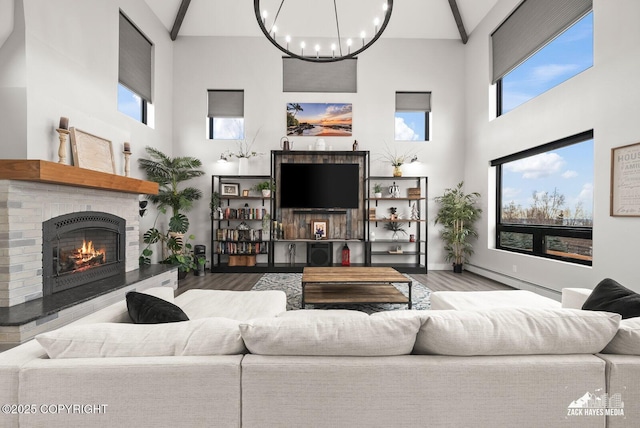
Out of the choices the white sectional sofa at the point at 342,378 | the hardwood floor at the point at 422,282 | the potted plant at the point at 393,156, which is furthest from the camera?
the potted plant at the point at 393,156

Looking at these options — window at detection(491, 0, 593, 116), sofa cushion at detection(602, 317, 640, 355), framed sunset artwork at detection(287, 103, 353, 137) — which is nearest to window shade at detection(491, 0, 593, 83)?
window at detection(491, 0, 593, 116)

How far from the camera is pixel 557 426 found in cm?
112

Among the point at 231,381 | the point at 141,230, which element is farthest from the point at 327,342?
the point at 141,230

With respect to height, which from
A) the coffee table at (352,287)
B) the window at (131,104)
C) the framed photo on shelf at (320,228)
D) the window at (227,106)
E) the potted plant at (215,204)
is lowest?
the coffee table at (352,287)

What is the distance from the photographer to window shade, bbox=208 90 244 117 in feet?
20.5

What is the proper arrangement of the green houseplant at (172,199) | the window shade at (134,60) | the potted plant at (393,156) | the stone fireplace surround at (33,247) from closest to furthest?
the stone fireplace surround at (33,247)
the window shade at (134,60)
the green houseplant at (172,199)
the potted plant at (393,156)

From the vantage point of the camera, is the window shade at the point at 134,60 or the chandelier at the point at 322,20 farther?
the chandelier at the point at 322,20

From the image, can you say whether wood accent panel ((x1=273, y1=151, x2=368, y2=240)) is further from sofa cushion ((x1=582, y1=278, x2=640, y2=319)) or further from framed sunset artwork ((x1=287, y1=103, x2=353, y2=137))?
sofa cushion ((x1=582, y1=278, x2=640, y2=319))

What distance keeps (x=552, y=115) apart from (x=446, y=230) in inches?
106

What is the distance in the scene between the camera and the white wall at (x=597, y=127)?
10.2 ft

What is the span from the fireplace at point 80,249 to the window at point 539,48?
5.94 m

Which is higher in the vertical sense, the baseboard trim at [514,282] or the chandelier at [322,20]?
the chandelier at [322,20]

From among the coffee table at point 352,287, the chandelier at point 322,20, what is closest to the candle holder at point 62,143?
the coffee table at point 352,287

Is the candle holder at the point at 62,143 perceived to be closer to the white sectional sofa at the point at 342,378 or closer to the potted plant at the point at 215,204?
the white sectional sofa at the point at 342,378
